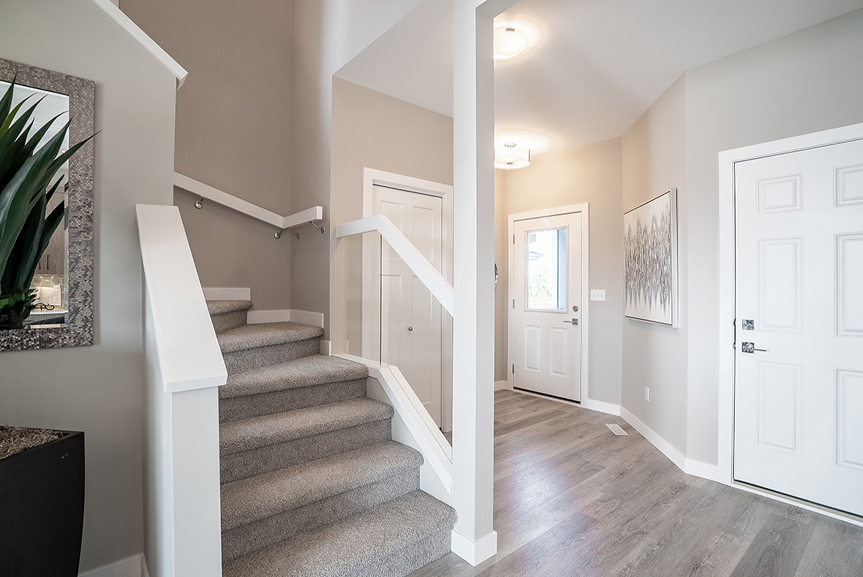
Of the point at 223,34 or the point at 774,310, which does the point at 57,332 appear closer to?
the point at 223,34

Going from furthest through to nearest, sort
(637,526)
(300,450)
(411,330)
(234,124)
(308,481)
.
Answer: (234,124) → (411,330) → (637,526) → (300,450) → (308,481)

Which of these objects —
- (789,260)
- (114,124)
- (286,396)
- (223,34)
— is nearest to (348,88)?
(223,34)

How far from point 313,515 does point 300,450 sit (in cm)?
33

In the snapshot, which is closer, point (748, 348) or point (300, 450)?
point (300, 450)

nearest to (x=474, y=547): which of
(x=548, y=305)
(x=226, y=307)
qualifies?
(x=226, y=307)

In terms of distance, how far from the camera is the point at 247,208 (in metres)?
3.15

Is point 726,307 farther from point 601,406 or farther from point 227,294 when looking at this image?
point 227,294

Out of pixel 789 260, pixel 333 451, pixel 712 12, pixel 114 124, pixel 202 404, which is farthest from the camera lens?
pixel 789 260

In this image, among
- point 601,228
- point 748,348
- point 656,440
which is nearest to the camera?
point 748,348

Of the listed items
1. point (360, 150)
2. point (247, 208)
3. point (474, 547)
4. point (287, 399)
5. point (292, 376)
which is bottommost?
point (474, 547)

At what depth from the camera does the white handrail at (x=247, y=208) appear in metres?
2.89

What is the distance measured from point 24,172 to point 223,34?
2563 millimetres

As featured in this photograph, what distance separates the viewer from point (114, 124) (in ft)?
5.63

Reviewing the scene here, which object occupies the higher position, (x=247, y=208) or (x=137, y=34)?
(x=137, y=34)
